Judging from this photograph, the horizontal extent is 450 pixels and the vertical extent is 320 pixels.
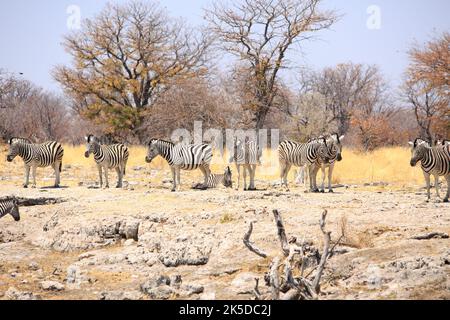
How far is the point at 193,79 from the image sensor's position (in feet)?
99.6

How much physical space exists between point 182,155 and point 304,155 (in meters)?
2.79

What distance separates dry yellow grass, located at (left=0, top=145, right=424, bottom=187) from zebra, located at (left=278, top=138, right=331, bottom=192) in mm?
2017

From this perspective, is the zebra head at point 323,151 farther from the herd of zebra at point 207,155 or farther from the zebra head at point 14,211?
the zebra head at point 14,211

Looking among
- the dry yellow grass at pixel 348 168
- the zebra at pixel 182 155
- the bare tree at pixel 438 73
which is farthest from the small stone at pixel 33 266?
the bare tree at pixel 438 73

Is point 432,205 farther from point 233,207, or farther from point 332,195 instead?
point 233,207

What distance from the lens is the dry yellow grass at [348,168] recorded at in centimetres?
1912

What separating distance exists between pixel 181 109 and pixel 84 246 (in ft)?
57.0

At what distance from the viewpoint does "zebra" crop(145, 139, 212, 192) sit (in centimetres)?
1630

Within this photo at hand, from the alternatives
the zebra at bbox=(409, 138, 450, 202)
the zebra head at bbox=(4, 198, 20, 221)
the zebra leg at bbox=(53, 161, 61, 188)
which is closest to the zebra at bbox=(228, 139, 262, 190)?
the zebra at bbox=(409, 138, 450, 202)

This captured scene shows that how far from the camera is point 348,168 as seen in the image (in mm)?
20922

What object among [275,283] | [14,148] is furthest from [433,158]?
[14,148]

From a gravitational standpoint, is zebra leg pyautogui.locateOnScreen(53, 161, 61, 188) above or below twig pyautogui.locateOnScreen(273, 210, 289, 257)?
above

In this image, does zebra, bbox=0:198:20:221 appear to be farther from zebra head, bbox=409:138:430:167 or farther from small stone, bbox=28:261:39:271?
zebra head, bbox=409:138:430:167

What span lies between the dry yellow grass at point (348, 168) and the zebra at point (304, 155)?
2.02m
